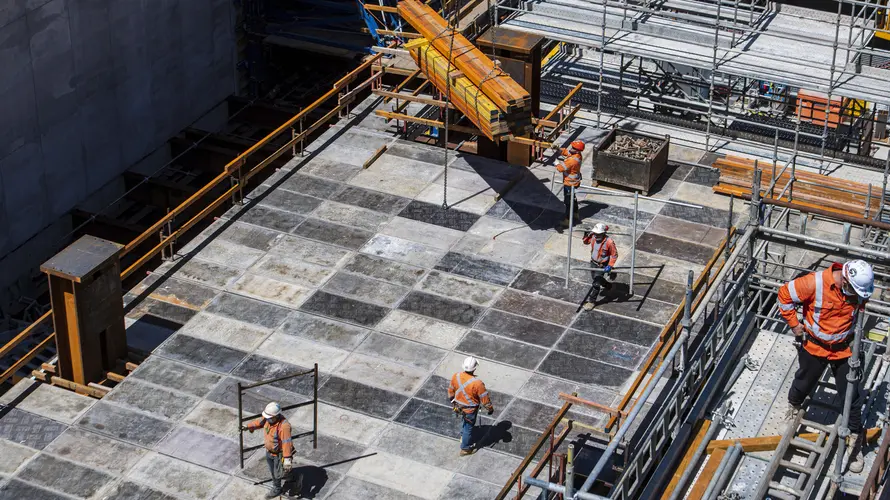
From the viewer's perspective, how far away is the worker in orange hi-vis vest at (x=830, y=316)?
2509cm

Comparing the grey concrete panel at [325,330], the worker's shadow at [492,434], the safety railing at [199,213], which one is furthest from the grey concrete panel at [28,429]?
the worker's shadow at [492,434]

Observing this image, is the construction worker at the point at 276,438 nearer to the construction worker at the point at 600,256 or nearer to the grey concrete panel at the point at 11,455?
the grey concrete panel at the point at 11,455

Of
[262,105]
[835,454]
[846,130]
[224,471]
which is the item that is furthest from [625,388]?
[262,105]

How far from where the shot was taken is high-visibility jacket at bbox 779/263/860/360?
25266mm

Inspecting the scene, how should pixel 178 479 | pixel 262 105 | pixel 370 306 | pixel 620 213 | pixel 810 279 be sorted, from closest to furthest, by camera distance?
pixel 810 279
pixel 178 479
pixel 370 306
pixel 620 213
pixel 262 105

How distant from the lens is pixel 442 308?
32.3 meters

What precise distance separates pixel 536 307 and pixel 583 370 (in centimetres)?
230

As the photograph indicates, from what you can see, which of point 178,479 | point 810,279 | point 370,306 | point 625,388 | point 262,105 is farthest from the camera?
point 262,105

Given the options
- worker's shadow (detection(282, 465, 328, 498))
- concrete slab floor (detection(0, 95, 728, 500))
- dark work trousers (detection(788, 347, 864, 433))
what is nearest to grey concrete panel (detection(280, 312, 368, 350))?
concrete slab floor (detection(0, 95, 728, 500))

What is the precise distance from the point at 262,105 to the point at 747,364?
20121 millimetres

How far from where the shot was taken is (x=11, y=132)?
123 ft

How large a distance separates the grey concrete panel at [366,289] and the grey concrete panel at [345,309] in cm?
20

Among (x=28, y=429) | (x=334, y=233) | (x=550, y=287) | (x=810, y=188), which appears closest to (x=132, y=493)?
(x=28, y=429)

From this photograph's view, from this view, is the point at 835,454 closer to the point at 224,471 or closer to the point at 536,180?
Answer: the point at 224,471
